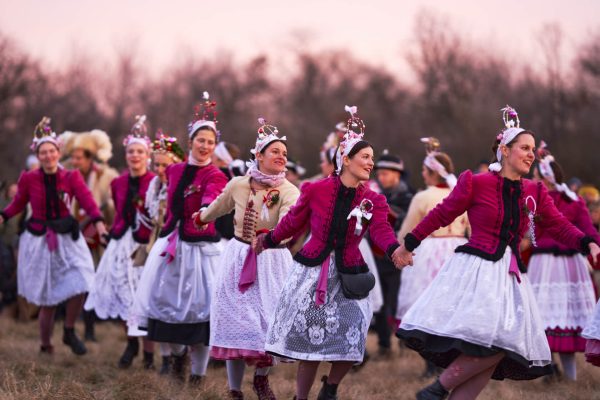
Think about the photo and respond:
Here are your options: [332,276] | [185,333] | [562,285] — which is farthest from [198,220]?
[562,285]

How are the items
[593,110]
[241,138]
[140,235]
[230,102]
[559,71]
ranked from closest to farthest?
[140,235] < [593,110] < [559,71] < [241,138] < [230,102]

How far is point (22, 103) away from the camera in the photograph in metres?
26.0

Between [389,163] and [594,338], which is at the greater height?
[389,163]

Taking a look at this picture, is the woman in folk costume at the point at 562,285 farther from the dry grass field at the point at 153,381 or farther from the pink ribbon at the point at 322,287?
the pink ribbon at the point at 322,287

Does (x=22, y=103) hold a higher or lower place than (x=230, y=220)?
higher

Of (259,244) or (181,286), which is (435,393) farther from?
(181,286)

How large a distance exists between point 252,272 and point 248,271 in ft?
0.10

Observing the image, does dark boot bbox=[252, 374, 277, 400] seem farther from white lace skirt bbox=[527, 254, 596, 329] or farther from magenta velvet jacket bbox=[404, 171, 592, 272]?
white lace skirt bbox=[527, 254, 596, 329]

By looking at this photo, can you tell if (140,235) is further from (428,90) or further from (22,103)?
(428,90)

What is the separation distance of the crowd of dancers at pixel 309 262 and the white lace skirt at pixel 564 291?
1 centimetres

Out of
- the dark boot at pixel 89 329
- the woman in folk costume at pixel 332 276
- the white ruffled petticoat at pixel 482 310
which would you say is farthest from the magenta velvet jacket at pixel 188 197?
the dark boot at pixel 89 329

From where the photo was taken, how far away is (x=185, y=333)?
749 centimetres

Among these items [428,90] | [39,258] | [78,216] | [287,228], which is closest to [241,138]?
[428,90]

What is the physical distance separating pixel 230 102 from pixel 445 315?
1387 inches
